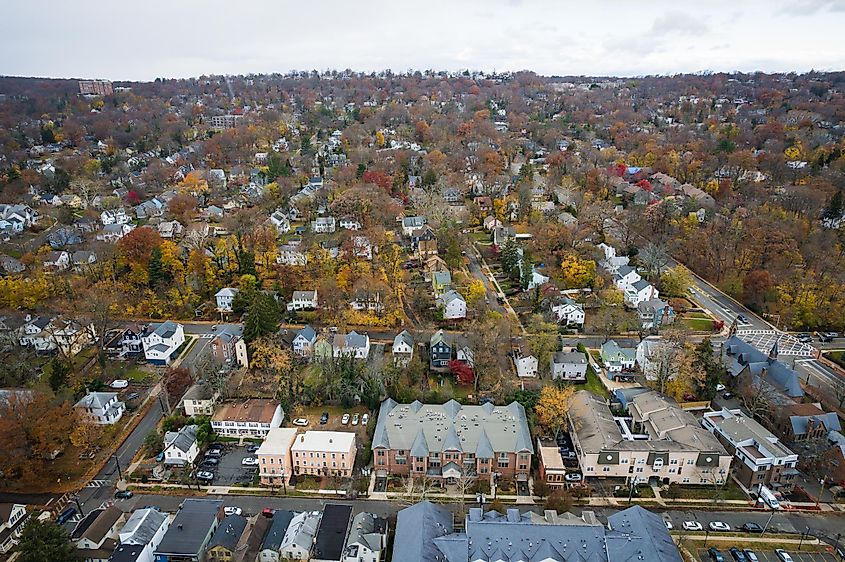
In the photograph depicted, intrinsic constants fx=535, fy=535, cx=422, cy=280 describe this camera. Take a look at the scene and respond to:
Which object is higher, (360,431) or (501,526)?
(501,526)

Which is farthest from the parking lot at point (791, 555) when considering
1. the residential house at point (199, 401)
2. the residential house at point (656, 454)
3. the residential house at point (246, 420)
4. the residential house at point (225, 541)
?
the residential house at point (199, 401)

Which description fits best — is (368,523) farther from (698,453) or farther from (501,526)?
(698,453)

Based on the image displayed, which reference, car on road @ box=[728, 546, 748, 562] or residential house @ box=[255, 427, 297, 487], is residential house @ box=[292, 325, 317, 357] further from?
car on road @ box=[728, 546, 748, 562]

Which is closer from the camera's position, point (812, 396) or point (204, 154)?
point (812, 396)

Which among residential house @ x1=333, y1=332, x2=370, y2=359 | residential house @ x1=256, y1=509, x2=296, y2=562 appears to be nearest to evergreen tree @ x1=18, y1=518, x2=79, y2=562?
residential house @ x1=256, y1=509, x2=296, y2=562

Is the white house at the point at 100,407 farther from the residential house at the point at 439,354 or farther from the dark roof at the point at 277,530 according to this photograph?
the residential house at the point at 439,354

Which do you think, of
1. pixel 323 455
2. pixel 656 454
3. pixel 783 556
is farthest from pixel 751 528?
pixel 323 455

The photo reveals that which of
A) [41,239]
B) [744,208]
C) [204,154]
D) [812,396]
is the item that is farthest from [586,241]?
[204,154]

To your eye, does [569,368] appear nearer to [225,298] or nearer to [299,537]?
[299,537]
